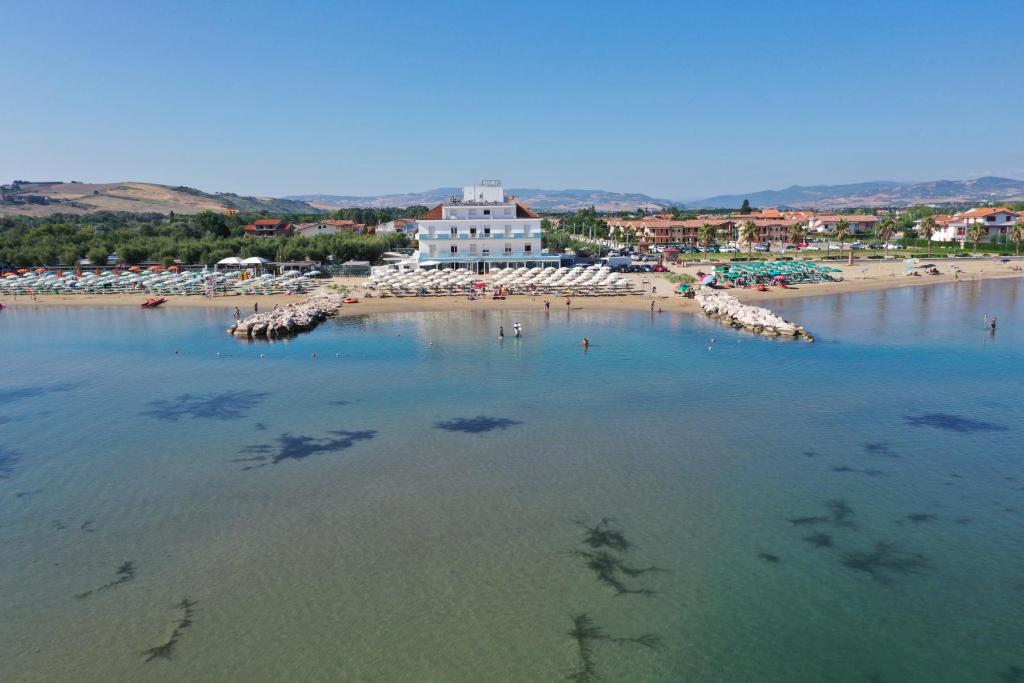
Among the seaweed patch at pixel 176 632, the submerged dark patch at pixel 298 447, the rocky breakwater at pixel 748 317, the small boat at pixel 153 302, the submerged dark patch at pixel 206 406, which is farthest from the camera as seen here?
the small boat at pixel 153 302

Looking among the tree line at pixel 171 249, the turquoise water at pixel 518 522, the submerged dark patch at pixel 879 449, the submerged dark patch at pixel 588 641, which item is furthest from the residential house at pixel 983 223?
the submerged dark patch at pixel 588 641

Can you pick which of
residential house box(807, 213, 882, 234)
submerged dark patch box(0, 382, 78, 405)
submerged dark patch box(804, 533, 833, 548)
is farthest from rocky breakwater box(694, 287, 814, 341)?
residential house box(807, 213, 882, 234)

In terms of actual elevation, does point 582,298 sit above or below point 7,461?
above

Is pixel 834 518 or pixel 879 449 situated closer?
pixel 834 518

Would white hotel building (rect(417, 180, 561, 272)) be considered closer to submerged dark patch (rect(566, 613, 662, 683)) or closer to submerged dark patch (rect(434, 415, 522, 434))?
submerged dark patch (rect(434, 415, 522, 434))

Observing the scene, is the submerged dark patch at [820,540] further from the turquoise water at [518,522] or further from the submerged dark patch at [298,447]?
the submerged dark patch at [298,447]

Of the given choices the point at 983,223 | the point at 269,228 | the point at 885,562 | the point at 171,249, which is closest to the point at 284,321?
the point at 885,562

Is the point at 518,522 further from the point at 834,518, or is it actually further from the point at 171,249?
the point at 171,249
